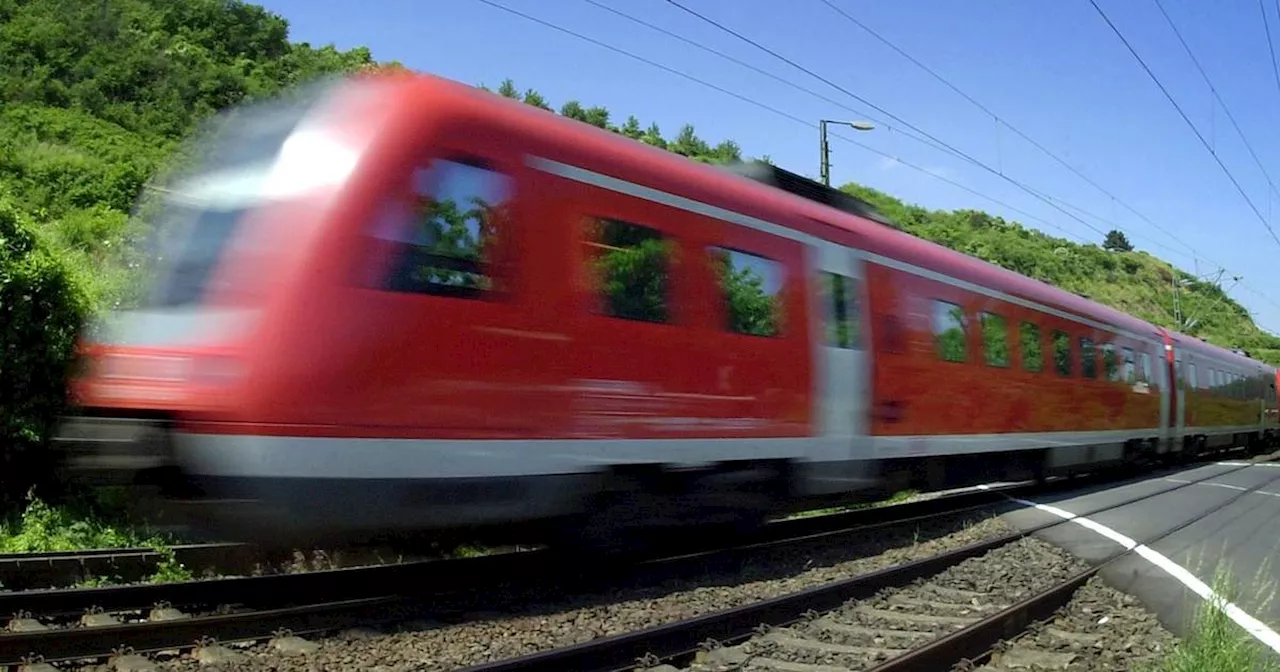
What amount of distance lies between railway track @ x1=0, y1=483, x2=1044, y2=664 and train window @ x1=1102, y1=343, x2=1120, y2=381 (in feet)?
33.1

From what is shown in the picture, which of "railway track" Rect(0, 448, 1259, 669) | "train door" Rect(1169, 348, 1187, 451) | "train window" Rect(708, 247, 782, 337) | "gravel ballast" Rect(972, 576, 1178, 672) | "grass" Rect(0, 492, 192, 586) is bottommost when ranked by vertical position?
"gravel ballast" Rect(972, 576, 1178, 672)

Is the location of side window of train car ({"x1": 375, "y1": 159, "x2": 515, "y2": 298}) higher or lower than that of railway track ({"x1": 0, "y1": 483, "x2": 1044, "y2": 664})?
higher

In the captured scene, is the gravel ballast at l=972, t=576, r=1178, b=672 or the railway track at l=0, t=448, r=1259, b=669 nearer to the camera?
the railway track at l=0, t=448, r=1259, b=669

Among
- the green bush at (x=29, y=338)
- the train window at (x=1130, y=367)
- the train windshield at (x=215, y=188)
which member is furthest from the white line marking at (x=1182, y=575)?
the green bush at (x=29, y=338)

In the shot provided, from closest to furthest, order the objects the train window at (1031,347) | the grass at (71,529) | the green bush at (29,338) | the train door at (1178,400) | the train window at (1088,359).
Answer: the grass at (71,529)
the green bush at (29,338)
the train window at (1031,347)
the train window at (1088,359)
the train door at (1178,400)

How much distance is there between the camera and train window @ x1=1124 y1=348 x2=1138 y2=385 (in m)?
17.5

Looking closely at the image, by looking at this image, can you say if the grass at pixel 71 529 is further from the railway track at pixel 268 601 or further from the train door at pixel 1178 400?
the train door at pixel 1178 400

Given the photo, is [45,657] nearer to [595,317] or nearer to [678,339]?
[595,317]

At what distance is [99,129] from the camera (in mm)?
34125

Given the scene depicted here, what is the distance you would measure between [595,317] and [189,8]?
5007cm

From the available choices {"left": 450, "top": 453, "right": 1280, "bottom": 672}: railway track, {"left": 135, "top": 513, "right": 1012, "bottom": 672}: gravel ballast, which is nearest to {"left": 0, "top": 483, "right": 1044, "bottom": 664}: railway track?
{"left": 135, "top": 513, "right": 1012, "bottom": 672}: gravel ballast

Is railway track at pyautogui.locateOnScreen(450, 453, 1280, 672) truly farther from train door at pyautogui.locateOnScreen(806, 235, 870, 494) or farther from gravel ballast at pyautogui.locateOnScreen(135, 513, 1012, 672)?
train door at pyautogui.locateOnScreen(806, 235, 870, 494)

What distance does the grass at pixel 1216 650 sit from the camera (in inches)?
192

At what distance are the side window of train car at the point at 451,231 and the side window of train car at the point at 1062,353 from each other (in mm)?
10469
